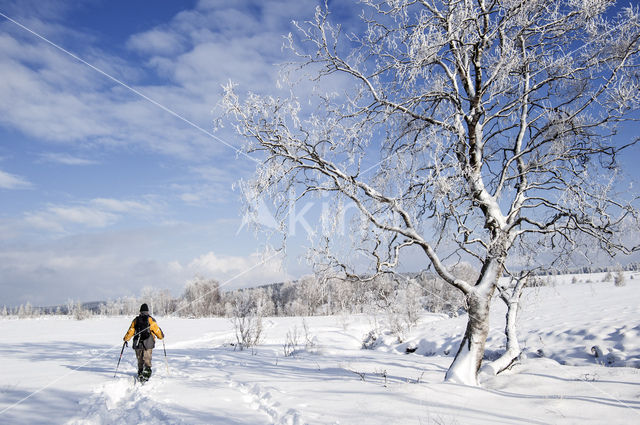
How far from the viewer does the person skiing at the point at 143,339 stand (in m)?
8.78

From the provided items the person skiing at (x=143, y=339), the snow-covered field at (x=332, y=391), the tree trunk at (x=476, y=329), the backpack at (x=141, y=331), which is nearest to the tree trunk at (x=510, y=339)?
the snow-covered field at (x=332, y=391)

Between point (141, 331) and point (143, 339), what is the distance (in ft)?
0.74

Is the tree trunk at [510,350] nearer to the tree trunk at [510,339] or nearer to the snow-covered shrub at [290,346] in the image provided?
the tree trunk at [510,339]

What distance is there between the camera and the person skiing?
346 inches

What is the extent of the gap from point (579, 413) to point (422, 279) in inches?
127

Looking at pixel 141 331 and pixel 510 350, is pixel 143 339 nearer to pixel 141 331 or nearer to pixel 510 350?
pixel 141 331

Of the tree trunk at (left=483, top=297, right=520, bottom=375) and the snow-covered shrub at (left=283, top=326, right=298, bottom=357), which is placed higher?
the tree trunk at (left=483, top=297, right=520, bottom=375)

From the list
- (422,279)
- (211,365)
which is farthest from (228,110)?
(211,365)

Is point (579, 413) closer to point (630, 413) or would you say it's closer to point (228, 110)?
point (630, 413)

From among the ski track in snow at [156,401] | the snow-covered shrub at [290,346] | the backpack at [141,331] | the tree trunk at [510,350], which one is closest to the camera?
the ski track in snow at [156,401]

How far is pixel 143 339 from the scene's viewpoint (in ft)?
29.5

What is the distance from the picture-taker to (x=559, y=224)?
6098 millimetres

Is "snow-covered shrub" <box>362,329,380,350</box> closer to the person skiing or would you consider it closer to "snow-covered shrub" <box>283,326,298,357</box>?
"snow-covered shrub" <box>283,326,298,357</box>

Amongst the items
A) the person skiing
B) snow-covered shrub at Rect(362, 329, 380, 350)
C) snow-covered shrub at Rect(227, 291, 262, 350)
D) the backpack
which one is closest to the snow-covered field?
the person skiing
